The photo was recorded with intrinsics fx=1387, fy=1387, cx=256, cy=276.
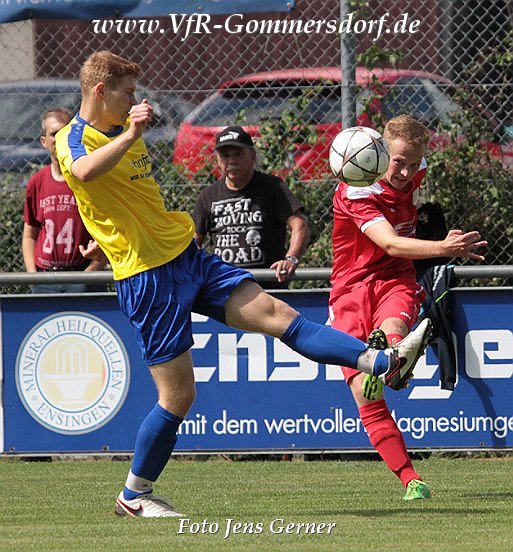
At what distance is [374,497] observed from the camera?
7363 mm

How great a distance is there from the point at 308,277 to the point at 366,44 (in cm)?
218

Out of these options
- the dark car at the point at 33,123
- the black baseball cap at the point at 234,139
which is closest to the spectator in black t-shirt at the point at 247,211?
the black baseball cap at the point at 234,139

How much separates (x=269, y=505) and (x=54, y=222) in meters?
3.38

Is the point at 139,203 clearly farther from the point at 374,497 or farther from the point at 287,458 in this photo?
the point at 287,458

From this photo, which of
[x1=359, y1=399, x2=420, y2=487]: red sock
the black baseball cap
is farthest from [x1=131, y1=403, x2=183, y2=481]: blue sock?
the black baseball cap

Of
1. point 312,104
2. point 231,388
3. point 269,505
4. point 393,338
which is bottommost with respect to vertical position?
point 231,388

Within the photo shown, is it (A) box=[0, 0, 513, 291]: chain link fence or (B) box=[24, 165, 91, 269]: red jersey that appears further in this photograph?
(A) box=[0, 0, 513, 291]: chain link fence

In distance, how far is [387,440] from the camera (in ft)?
23.4

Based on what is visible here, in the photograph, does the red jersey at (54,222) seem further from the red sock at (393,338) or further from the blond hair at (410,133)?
the red sock at (393,338)

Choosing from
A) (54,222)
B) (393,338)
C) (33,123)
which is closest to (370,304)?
(393,338)

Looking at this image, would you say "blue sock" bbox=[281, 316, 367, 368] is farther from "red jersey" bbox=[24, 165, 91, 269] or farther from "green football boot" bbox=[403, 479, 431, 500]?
"red jersey" bbox=[24, 165, 91, 269]

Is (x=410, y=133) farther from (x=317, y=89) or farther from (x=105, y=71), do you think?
(x=317, y=89)

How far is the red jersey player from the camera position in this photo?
7.10 m

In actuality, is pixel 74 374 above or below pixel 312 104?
below
